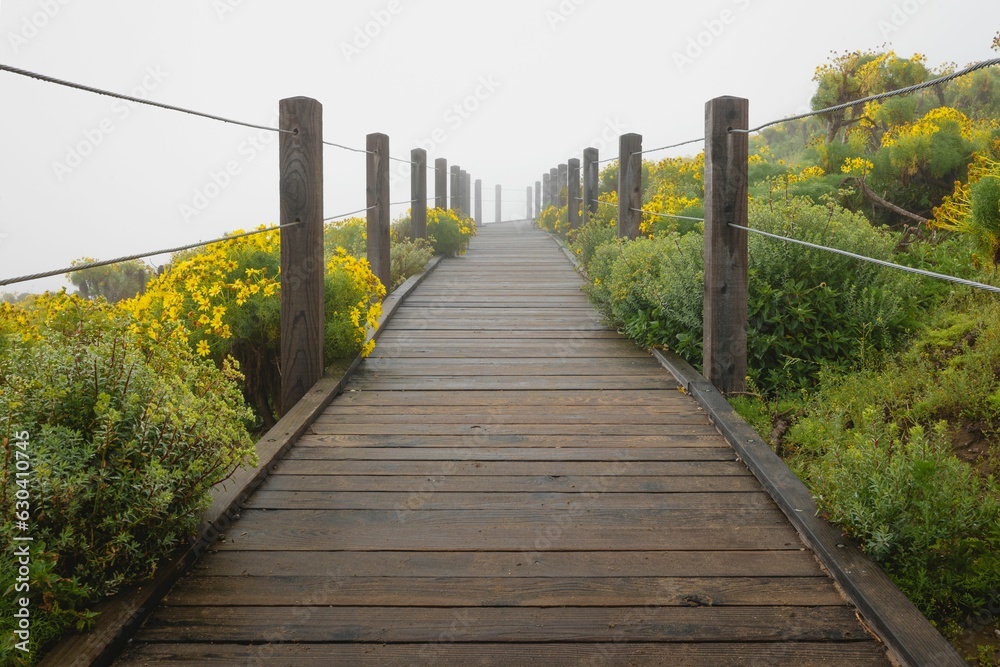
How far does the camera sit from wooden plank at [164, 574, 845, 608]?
208 centimetres

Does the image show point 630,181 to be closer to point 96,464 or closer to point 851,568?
point 851,568

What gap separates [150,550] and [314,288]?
1.96m

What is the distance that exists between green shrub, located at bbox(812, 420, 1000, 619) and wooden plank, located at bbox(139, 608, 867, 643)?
272 mm

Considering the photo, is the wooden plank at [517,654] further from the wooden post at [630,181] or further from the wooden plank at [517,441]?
the wooden post at [630,181]

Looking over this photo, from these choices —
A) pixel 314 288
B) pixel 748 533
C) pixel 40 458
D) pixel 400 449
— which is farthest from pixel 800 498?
pixel 314 288

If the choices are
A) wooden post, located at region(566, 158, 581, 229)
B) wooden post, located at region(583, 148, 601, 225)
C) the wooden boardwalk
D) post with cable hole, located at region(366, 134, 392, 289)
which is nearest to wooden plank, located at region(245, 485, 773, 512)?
the wooden boardwalk

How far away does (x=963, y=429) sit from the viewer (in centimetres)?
317

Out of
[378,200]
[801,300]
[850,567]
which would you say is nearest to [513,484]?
[850,567]

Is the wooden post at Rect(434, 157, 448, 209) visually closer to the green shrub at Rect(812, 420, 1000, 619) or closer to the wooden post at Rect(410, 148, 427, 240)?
the wooden post at Rect(410, 148, 427, 240)

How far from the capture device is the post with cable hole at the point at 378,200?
6449 mm

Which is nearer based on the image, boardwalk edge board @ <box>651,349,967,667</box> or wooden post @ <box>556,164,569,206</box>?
boardwalk edge board @ <box>651,349,967,667</box>

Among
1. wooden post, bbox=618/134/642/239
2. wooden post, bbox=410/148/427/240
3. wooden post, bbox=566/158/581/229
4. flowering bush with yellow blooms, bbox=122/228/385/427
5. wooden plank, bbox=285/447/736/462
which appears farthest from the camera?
wooden post, bbox=566/158/581/229

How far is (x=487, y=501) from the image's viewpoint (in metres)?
2.73

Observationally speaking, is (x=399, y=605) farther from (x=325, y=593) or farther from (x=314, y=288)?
(x=314, y=288)
